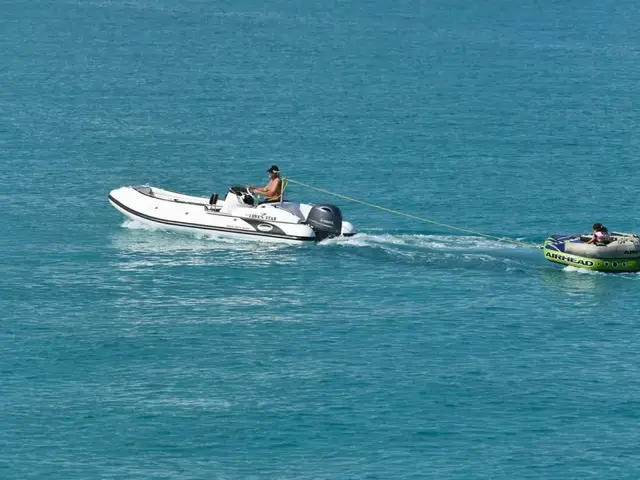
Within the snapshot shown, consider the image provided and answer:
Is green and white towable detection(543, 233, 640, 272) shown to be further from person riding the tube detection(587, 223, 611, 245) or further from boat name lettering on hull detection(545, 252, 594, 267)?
person riding the tube detection(587, 223, 611, 245)

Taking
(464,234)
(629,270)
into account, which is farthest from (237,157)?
(629,270)

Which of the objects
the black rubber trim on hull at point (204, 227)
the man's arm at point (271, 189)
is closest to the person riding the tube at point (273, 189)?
the man's arm at point (271, 189)

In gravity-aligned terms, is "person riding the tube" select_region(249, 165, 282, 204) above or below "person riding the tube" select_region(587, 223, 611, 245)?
above

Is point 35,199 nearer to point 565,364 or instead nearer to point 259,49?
point 565,364

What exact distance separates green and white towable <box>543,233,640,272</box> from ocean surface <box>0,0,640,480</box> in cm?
71

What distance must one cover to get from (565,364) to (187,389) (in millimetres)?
13435

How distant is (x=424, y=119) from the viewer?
92812 millimetres

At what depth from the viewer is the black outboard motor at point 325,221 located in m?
64.9

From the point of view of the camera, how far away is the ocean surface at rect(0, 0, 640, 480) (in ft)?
155

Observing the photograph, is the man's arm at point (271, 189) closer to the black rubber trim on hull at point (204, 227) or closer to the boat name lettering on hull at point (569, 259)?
the black rubber trim on hull at point (204, 227)

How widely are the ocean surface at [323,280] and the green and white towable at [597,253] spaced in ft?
2.33

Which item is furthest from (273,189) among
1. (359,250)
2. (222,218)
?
(359,250)

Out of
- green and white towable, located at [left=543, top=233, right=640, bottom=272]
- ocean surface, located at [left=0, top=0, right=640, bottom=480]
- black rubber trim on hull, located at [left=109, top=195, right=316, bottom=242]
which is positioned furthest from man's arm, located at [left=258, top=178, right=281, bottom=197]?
green and white towable, located at [left=543, top=233, right=640, bottom=272]

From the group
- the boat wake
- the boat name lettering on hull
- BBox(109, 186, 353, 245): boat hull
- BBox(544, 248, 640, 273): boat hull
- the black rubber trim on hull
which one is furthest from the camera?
BBox(109, 186, 353, 245): boat hull
